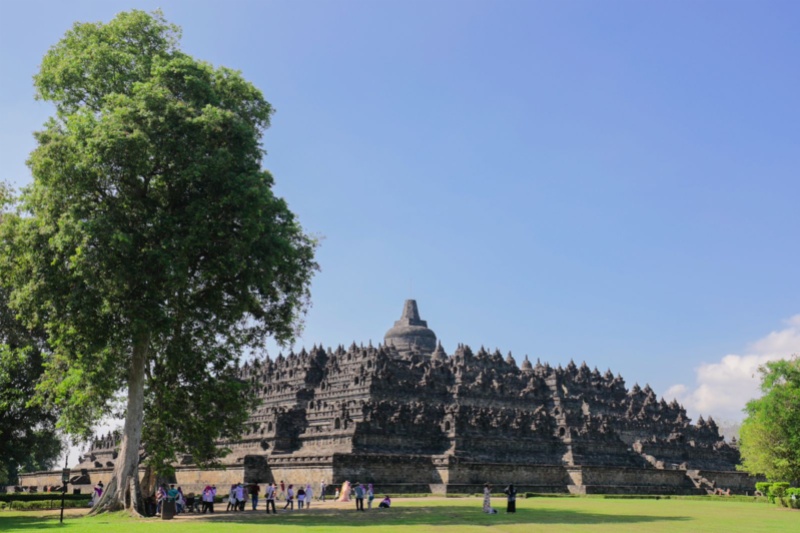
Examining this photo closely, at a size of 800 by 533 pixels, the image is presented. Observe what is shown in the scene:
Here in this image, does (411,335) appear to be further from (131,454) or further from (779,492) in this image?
(131,454)

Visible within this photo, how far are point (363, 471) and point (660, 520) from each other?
21.1m

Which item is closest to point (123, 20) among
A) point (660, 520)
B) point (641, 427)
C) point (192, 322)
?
point (192, 322)

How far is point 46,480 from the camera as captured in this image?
68000 millimetres

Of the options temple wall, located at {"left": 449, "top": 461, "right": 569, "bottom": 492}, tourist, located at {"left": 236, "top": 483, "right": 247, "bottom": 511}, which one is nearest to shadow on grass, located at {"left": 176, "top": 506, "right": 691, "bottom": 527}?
tourist, located at {"left": 236, "top": 483, "right": 247, "bottom": 511}

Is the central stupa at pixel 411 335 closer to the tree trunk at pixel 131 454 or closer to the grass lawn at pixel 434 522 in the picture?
the grass lawn at pixel 434 522

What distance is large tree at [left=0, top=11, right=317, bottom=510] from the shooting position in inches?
1147

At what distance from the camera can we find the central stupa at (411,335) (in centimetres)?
10575

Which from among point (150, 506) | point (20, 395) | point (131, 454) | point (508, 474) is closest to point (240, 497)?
point (150, 506)

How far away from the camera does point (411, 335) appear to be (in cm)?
10781

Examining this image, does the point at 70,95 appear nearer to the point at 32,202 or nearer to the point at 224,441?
the point at 32,202

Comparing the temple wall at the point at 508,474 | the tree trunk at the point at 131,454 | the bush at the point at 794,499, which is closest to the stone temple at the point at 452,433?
the temple wall at the point at 508,474

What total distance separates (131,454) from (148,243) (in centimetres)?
887

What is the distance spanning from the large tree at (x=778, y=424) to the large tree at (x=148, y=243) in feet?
112

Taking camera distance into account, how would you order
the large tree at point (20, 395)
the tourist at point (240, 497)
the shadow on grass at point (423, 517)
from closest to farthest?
the shadow on grass at point (423, 517) → the tourist at point (240, 497) → the large tree at point (20, 395)
